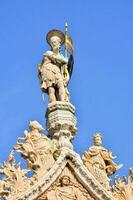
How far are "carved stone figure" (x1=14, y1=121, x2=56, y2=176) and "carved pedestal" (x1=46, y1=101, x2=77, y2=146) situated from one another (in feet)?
1.31

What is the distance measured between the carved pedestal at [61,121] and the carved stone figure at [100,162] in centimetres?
53

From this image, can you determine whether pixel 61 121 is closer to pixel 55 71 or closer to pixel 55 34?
pixel 55 71

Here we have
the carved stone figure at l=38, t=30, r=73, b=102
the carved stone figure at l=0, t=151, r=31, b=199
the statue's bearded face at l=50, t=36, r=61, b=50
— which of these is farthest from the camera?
the statue's bearded face at l=50, t=36, r=61, b=50

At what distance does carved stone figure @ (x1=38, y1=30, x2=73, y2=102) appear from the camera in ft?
57.3

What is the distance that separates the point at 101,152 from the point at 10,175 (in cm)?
210

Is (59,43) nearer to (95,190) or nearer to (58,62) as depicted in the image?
(58,62)

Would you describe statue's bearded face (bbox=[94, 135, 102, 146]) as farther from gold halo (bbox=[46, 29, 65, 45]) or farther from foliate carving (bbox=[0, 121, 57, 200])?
gold halo (bbox=[46, 29, 65, 45])

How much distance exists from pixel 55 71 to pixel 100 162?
7.87 ft

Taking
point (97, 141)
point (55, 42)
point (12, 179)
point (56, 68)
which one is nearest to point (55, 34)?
point (55, 42)

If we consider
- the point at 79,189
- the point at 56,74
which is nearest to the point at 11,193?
the point at 79,189

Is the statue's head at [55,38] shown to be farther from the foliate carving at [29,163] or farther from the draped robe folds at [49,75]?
the foliate carving at [29,163]

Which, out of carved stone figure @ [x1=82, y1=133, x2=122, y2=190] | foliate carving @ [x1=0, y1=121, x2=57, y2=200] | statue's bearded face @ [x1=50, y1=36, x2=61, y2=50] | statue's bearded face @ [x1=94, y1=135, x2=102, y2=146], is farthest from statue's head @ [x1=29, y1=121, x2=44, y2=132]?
statue's bearded face @ [x1=50, y1=36, x2=61, y2=50]

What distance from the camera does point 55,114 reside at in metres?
17.0

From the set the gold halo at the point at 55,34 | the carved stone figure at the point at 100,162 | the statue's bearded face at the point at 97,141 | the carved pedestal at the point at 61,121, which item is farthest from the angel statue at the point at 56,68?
the carved stone figure at the point at 100,162
